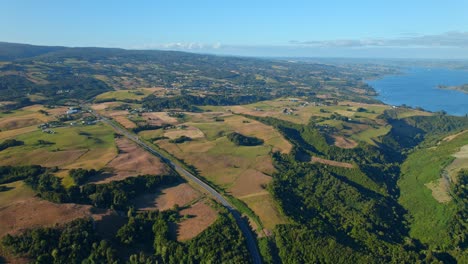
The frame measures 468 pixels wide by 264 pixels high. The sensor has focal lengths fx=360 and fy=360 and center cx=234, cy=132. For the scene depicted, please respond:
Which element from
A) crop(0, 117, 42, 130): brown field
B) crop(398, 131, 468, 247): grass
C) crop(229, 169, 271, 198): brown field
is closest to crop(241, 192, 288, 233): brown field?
crop(229, 169, 271, 198): brown field

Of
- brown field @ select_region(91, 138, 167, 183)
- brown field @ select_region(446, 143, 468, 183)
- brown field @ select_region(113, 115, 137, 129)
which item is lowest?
brown field @ select_region(446, 143, 468, 183)

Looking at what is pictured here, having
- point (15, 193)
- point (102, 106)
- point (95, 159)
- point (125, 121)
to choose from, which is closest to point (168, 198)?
point (95, 159)

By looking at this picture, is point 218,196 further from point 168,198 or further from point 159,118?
point 159,118

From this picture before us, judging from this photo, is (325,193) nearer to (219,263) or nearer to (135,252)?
(219,263)

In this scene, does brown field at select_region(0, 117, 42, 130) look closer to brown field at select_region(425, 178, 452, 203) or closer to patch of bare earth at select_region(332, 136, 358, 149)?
patch of bare earth at select_region(332, 136, 358, 149)

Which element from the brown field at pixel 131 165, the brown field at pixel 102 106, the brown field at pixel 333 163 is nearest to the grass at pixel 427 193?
the brown field at pixel 333 163

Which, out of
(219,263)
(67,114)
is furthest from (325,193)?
(67,114)
